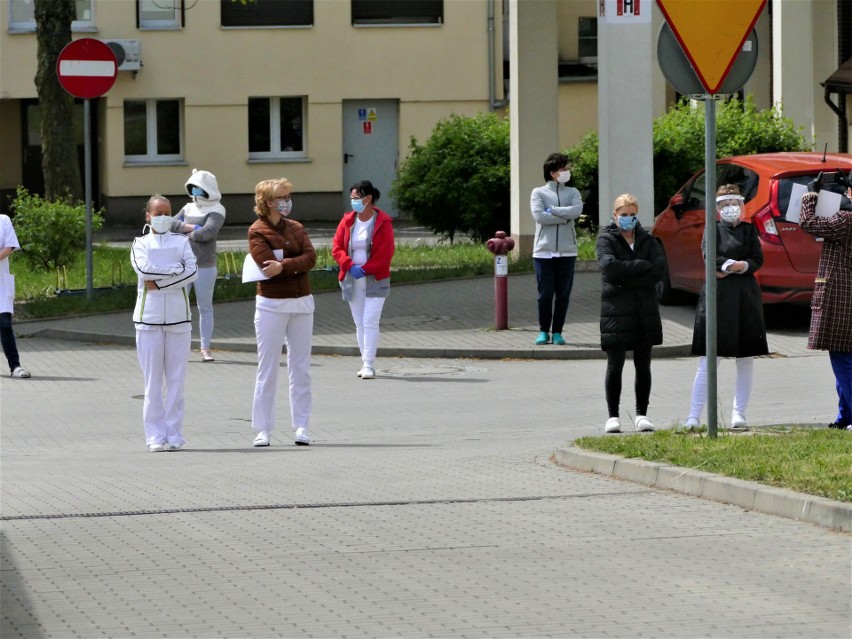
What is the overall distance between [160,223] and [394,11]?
26.8m

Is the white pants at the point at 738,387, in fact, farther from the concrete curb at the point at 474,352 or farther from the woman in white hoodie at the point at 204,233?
the woman in white hoodie at the point at 204,233

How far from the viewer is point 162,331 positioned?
1189 cm

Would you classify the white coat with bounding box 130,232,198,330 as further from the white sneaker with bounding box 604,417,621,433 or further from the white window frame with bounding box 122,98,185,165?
the white window frame with bounding box 122,98,185,165

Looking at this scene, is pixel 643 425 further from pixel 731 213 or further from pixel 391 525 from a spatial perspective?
pixel 391 525

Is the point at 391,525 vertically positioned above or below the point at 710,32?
below

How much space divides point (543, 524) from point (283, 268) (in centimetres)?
396

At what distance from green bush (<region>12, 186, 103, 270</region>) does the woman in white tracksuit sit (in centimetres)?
998

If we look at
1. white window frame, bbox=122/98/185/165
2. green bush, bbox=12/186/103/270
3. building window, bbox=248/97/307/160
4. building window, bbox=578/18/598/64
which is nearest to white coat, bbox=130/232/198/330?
green bush, bbox=12/186/103/270

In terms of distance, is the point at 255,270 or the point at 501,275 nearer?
the point at 255,270

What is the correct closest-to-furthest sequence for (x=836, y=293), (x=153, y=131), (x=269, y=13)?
1. (x=836, y=293)
2. (x=269, y=13)
3. (x=153, y=131)

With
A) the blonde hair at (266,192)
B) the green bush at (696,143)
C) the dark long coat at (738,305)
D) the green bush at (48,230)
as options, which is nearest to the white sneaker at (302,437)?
the blonde hair at (266,192)

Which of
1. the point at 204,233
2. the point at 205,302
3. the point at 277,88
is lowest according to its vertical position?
the point at 205,302

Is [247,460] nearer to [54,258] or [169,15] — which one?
[54,258]

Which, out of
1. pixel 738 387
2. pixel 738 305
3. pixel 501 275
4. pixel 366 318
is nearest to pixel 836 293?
pixel 738 305
